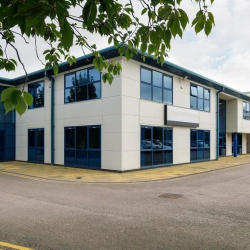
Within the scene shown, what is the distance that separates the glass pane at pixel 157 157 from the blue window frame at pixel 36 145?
8.88 m

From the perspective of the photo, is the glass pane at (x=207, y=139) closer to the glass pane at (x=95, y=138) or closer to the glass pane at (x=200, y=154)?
the glass pane at (x=200, y=154)

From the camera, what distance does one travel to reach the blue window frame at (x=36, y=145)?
20.1m

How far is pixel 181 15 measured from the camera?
246cm

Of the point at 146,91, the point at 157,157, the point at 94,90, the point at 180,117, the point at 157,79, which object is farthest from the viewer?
the point at 180,117

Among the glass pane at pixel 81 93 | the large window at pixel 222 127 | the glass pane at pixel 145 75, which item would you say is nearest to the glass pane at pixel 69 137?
the glass pane at pixel 81 93

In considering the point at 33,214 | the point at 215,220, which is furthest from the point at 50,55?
the point at 215,220

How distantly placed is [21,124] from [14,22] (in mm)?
21801

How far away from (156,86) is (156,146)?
415 centimetres

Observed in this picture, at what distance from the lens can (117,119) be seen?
1509 centimetres

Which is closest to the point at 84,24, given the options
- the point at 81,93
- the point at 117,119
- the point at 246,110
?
the point at 117,119

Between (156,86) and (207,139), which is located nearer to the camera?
(156,86)

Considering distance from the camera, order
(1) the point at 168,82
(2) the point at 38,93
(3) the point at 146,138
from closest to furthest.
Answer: (3) the point at 146,138, (1) the point at 168,82, (2) the point at 38,93

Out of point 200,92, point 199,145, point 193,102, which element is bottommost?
point 199,145

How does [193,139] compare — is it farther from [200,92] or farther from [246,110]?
[246,110]
